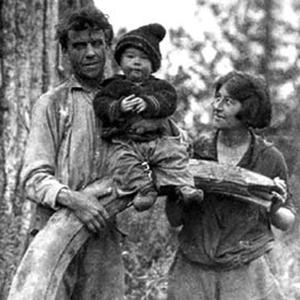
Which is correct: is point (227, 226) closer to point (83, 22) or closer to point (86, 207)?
point (86, 207)

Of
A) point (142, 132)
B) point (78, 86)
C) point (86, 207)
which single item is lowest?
point (86, 207)

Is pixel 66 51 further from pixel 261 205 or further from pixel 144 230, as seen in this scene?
pixel 144 230

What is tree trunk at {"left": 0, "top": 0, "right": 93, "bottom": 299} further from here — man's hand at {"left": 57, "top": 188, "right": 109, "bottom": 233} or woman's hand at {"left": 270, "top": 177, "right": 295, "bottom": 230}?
man's hand at {"left": 57, "top": 188, "right": 109, "bottom": 233}

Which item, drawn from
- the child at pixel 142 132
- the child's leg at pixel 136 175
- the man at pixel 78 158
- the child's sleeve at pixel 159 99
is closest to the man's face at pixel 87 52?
the man at pixel 78 158

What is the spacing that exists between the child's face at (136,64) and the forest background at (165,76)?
71 cm

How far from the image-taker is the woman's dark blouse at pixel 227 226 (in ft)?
19.5

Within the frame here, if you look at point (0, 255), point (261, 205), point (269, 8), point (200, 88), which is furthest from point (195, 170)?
point (269, 8)

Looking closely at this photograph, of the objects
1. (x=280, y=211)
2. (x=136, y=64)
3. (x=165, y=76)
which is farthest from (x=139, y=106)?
(x=165, y=76)

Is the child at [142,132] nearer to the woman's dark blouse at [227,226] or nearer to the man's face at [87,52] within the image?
the man's face at [87,52]

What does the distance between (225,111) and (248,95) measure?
136 mm

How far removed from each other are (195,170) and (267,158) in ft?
1.37

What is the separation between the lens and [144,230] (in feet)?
33.5

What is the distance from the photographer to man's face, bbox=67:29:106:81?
18.6 feet

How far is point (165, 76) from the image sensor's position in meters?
13.1
